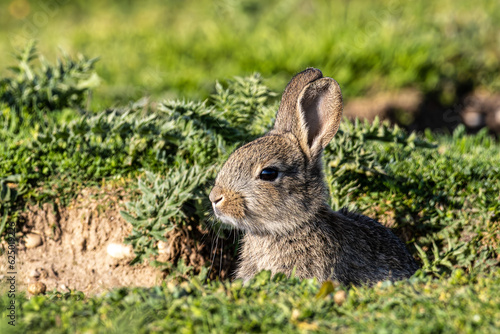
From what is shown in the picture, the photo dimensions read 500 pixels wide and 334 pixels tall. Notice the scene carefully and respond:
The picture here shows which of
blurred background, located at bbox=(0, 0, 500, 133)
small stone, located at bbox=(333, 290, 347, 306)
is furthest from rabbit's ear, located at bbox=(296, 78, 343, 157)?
blurred background, located at bbox=(0, 0, 500, 133)

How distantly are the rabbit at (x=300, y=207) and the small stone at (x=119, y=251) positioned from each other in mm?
928

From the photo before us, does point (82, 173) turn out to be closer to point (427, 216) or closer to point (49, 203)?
point (49, 203)

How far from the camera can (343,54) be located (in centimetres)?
812

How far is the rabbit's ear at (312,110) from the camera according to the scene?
3977 millimetres

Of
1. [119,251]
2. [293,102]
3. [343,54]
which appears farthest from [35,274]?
[343,54]

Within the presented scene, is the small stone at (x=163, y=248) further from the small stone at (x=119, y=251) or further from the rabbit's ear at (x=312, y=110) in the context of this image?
the rabbit's ear at (x=312, y=110)

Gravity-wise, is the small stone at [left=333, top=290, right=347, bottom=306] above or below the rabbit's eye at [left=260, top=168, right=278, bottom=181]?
below

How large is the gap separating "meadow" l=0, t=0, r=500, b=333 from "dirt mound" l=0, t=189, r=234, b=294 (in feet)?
0.16

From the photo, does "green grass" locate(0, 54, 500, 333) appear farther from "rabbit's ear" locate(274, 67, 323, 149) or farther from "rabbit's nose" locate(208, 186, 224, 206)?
"rabbit's ear" locate(274, 67, 323, 149)

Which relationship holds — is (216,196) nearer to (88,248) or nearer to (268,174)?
(268,174)

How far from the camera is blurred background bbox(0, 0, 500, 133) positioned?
8.02m

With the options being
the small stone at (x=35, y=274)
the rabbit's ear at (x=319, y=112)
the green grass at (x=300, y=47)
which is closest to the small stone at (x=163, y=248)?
the small stone at (x=35, y=274)

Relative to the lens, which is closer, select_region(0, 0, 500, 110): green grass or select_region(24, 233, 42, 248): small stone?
select_region(24, 233, 42, 248): small stone

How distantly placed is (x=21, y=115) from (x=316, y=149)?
299cm
